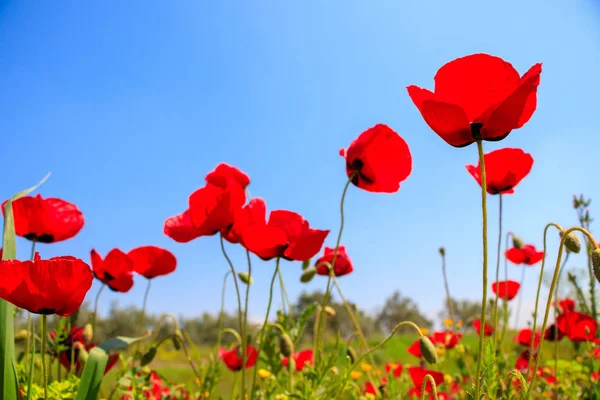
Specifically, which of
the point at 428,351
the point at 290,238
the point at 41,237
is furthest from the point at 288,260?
the point at 41,237

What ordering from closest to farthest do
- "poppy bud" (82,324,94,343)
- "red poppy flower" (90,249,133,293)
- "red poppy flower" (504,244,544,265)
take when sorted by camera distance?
"poppy bud" (82,324,94,343) → "red poppy flower" (90,249,133,293) → "red poppy flower" (504,244,544,265)

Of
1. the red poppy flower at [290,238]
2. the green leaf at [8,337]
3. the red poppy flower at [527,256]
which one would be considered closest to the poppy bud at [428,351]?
the red poppy flower at [290,238]

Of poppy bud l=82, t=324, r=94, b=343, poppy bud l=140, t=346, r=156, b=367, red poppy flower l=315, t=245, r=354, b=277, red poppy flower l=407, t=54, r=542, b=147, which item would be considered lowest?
poppy bud l=140, t=346, r=156, b=367

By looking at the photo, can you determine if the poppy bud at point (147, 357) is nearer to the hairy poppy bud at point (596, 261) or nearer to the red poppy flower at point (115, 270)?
the red poppy flower at point (115, 270)

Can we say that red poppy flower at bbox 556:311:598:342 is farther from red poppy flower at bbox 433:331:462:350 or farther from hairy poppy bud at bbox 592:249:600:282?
hairy poppy bud at bbox 592:249:600:282

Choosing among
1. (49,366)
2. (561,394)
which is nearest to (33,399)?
(49,366)

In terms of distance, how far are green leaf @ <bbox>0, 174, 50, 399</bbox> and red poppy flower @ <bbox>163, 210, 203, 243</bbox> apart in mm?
406

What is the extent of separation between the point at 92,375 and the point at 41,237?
0.82m

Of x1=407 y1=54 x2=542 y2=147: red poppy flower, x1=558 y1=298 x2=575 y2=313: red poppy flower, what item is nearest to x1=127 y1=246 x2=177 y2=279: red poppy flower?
x1=407 y1=54 x2=542 y2=147: red poppy flower

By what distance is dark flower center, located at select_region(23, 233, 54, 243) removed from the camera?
6.02 feet

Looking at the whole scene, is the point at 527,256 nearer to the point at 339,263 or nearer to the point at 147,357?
the point at 339,263

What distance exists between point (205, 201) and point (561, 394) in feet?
6.31

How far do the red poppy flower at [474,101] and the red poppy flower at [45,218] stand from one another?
1.40 meters

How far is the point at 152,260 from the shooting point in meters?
1.96
